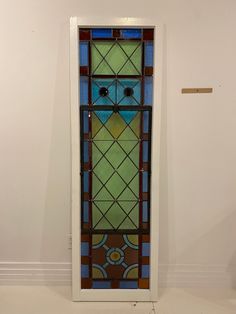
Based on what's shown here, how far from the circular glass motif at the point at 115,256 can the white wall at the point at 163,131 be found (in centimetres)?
32

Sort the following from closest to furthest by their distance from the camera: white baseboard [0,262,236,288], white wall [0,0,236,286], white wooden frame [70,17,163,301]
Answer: white wooden frame [70,17,163,301], white wall [0,0,236,286], white baseboard [0,262,236,288]

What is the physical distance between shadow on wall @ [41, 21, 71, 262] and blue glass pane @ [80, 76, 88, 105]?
0.16m

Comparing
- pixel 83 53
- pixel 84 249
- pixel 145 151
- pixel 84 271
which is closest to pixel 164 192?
pixel 145 151

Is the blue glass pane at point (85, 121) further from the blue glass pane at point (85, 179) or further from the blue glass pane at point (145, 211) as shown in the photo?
the blue glass pane at point (145, 211)

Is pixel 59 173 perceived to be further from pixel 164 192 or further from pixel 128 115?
pixel 164 192

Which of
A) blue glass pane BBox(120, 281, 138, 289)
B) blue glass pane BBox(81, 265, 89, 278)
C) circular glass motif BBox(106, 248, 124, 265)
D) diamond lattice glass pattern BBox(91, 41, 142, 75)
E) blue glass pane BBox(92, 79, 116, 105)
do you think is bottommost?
blue glass pane BBox(120, 281, 138, 289)

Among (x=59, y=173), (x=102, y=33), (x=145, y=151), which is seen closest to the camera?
(x=102, y=33)

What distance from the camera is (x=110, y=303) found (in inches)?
84.2

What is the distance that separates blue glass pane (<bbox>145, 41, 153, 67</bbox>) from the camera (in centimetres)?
201

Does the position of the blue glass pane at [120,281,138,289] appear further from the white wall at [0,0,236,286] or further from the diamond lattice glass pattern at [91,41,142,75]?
the diamond lattice glass pattern at [91,41,142,75]

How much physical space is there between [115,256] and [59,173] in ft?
2.35

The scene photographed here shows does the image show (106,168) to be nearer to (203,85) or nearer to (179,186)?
(179,186)

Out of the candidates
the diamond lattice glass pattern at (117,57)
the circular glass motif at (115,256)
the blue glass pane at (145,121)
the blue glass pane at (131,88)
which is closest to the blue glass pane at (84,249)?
the circular glass motif at (115,256)

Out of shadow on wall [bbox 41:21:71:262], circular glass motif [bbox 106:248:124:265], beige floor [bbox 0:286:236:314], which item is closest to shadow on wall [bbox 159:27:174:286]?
beige floor [bbox 0:286:236:314]
